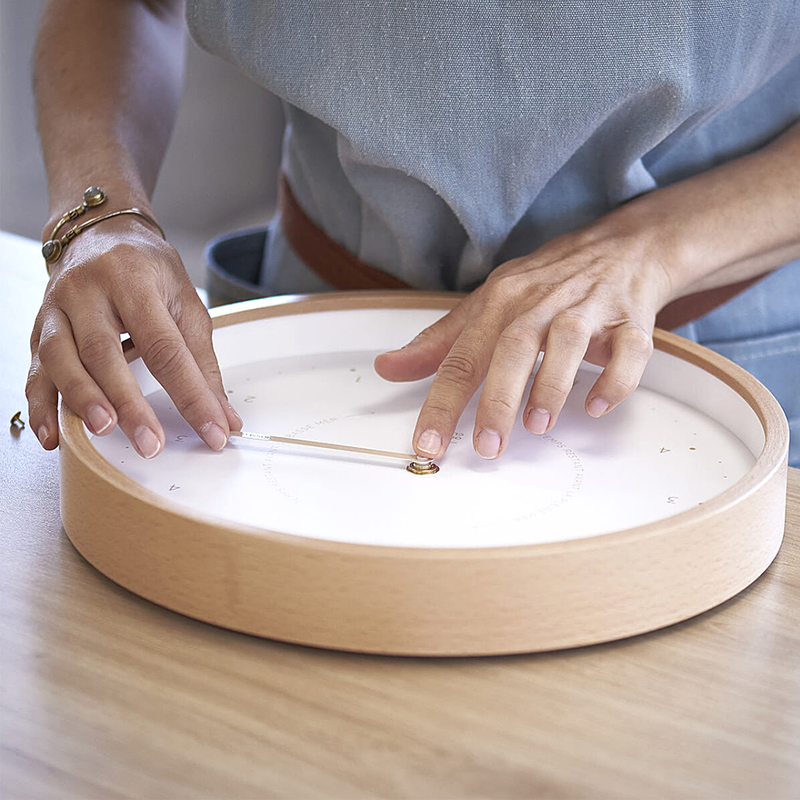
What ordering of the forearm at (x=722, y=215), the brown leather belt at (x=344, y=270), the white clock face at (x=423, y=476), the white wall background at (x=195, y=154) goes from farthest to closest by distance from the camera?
the white wall background at (x=195, y=154) → the brown leather belt at (x=344, y=270) → the forearm at (x=722, y=215) → the white clock face at (x=423, y=476)

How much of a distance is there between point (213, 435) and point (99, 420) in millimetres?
74

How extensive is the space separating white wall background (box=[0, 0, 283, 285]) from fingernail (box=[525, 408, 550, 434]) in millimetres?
2339

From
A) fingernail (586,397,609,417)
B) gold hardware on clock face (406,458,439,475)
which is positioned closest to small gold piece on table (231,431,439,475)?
gold hardware on clock face (406,458,439,475)

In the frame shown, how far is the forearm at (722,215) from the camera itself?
0.81 metres

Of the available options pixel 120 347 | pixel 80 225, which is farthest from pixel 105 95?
pixel 120 347

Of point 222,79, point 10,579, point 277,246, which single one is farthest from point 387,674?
point 222,79

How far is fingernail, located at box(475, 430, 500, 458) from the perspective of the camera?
620 millimetres

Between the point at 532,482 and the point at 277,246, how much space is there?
0.61m

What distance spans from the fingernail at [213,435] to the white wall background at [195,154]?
2282mm

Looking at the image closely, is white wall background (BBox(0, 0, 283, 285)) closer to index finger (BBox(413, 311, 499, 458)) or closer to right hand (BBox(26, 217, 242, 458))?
right hand (BBox(26, 217, 242, 458))

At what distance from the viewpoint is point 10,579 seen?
60 cm

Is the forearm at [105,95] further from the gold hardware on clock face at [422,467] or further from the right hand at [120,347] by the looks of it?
the gold hardware on clock face at [422,467]

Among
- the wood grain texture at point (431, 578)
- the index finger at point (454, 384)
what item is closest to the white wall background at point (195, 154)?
the index finger at point (454, 384)

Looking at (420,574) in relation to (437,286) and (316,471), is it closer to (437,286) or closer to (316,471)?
(316,471)
